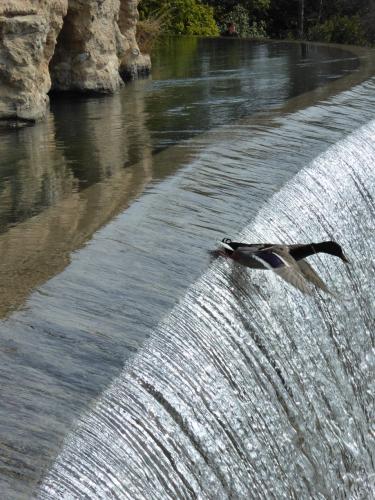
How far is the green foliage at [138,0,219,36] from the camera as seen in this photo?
2120 cm

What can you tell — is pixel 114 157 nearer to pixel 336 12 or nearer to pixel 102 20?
pixel 102 20

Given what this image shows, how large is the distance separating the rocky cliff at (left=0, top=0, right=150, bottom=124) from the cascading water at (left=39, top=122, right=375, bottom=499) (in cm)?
391

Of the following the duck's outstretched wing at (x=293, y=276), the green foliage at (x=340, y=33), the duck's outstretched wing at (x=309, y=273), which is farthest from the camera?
the green foliage at (x=340, y=33)

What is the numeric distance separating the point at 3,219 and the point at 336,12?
2349 cm

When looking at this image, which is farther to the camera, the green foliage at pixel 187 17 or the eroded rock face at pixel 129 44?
the green foliage at pixel 187 17

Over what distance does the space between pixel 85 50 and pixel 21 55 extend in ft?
7.07

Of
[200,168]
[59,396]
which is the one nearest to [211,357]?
[59,396]

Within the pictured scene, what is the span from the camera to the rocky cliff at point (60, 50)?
9422 mm

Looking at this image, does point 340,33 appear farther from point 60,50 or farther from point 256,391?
Result: point 256,391

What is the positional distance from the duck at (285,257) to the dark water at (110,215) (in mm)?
215

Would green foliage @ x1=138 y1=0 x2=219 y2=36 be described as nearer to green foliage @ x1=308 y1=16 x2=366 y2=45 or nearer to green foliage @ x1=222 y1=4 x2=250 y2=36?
green foliage @ x1=222 y1=4 x2=250 y2=36

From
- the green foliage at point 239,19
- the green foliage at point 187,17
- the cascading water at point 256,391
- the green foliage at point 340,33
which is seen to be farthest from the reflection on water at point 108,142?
the green foliage at point 239,19

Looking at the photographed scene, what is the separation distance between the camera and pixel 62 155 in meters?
7.91

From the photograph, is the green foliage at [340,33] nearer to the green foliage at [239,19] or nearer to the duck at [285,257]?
the green foliage at [239,19]
